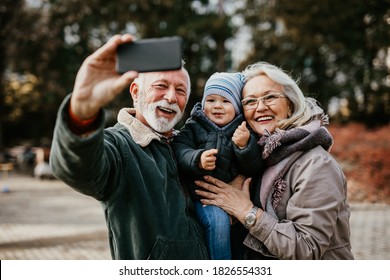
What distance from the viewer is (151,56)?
1428 mm

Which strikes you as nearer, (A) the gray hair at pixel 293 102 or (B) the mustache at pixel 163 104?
(B) the mustache at pixel 163 104

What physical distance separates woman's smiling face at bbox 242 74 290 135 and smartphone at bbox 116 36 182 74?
96 cm

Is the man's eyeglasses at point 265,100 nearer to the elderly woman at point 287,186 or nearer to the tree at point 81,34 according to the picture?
the elderly woman at point 287,186

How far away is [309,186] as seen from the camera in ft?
6.64

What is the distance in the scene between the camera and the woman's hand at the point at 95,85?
146 cm

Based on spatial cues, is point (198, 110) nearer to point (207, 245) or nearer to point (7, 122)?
point (207, 245)

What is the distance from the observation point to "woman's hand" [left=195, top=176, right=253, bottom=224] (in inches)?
84.4

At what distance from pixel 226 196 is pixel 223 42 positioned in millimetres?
17317

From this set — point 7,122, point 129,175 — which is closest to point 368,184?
point 129,175

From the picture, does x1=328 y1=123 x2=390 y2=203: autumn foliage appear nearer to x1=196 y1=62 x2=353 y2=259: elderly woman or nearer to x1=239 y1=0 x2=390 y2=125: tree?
x1=239 y1=0 x2=390 y2=125: tree

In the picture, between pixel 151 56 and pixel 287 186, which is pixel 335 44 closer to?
pixel 287 186

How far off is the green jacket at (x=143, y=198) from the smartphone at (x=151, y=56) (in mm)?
399

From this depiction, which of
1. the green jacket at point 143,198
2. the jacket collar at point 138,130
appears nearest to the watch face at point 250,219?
the green jacket at point 143,198

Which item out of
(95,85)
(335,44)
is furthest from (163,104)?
(335,44)
